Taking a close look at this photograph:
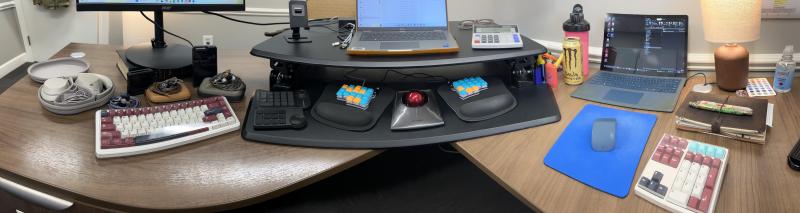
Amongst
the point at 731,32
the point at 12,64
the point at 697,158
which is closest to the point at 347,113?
the point at 697,158

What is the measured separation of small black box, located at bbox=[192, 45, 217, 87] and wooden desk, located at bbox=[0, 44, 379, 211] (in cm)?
29

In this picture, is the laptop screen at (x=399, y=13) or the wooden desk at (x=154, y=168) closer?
the wooden desk at (x=154, y=168)

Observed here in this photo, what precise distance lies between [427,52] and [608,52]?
647 millimetres

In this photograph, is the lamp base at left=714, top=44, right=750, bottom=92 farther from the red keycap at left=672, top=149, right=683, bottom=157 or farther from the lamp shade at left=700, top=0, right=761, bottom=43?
the red keycap at left=672, top=149, right=683, bottom=157

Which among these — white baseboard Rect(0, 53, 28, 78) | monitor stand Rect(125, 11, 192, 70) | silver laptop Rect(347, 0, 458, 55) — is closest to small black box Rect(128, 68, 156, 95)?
monitor stand Rect(125, 11, 192, 70)

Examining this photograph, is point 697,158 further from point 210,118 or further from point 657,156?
point 210,118

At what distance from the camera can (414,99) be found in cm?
124

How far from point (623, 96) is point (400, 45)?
0.63 m

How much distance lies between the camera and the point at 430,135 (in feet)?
3.82

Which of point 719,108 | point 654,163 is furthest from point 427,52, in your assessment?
point 719,108

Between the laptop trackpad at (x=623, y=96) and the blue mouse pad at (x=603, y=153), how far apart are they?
0.08 metres

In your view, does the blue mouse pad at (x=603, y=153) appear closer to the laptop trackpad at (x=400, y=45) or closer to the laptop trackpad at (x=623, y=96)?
the laptop trackpad at (x=623, y=96)

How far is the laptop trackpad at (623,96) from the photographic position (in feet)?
4.41

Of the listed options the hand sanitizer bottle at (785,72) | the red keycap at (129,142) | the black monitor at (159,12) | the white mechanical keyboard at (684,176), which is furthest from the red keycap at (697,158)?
the black monitor at (159,12)
